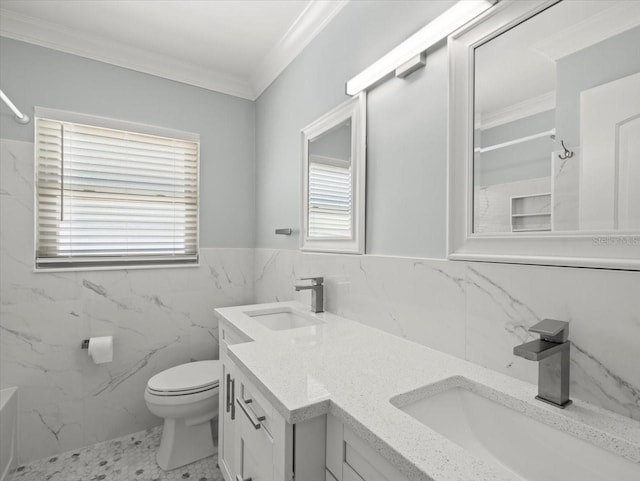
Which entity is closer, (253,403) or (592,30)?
(592,30)

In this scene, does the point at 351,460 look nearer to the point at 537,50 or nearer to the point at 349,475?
the point at 349,475

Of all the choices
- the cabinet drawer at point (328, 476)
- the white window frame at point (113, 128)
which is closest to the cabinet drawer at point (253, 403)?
the cabinet drawer at point (328, 476)

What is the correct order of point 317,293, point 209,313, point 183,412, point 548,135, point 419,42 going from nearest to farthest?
point 548,135 < point 419,42 < point 317,293 < point 183,412 < point 209,313

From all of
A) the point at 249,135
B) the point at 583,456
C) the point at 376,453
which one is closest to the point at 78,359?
the point at 249,135

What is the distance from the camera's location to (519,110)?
0.89 m

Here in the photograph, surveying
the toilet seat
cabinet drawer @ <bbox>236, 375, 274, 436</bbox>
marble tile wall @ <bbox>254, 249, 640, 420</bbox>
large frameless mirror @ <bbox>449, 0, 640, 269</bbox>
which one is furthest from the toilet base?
large frameless mirror @ <bbox>449, 0, 640, 269</bbox>

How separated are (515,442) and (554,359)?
0.70 feet

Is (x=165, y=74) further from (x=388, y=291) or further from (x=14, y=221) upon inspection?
(x=388, y=291)

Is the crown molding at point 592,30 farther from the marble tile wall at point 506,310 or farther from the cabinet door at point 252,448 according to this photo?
the cabinet door at point 252,448

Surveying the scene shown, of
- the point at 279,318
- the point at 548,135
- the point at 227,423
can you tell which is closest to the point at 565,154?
the point at 548,135

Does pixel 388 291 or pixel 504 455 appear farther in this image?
pixel 388 291

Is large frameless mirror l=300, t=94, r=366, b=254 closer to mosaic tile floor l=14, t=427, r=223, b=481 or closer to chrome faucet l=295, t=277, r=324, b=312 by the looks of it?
chrome faucet l=295, t=277, r=324, b=312

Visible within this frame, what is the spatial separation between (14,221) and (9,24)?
1111mm

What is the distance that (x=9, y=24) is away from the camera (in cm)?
186
